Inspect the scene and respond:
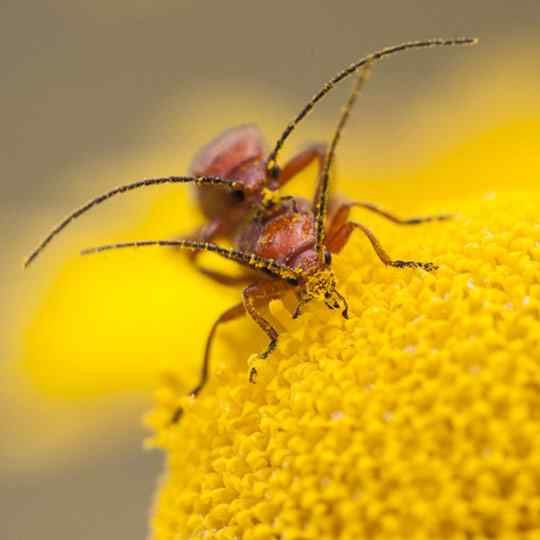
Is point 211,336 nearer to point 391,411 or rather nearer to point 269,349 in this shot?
point 269,349

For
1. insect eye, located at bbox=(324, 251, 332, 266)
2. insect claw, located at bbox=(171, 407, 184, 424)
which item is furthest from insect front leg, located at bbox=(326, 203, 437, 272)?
insect claw, located at bbox=(171, 407, 184, 424)

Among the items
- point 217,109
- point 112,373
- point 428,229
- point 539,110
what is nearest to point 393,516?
point 428,229

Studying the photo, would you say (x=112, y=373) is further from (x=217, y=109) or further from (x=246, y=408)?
(x=246, y=408)

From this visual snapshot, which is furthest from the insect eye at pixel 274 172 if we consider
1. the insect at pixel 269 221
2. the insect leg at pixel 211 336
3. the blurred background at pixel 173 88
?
the blurred background at pixel 173 88

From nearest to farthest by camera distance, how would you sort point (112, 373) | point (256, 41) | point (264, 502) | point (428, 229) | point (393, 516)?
point (393, 516), point (264, 502), point (428, 229), point (112, 373), point (256, 41)

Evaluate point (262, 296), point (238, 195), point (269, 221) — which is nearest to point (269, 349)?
point (262, 296)

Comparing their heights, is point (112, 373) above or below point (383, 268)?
below

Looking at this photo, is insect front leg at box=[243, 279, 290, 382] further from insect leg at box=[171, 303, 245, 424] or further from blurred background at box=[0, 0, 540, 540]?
blurred background at box=[0, 0, 540, 540]
